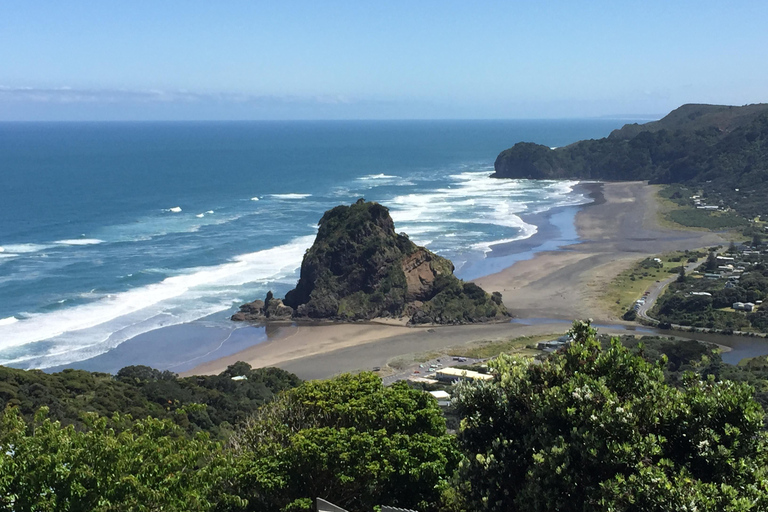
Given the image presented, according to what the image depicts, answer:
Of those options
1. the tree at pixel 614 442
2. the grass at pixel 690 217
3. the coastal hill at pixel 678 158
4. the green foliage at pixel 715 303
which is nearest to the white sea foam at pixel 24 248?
the green foliage at pixel 715 303

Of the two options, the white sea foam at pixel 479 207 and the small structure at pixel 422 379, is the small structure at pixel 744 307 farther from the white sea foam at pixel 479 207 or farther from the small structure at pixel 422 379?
the white sea foam at pixel 479 207

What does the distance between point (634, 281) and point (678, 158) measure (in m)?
83.6

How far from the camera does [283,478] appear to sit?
15500mm


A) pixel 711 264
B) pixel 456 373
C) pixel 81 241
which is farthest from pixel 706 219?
pixel 81 241

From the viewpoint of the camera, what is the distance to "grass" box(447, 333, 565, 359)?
A: 145 feet

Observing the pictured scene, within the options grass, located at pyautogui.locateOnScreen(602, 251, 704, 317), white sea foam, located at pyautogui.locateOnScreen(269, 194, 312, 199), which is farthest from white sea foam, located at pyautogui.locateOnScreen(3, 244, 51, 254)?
grass, located at pyautogui.locateOnScreen(602, 251, 704, 317)

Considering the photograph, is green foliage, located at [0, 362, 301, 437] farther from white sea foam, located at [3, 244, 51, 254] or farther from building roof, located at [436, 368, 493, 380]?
white sea foam, located at [3, 244, 51, 254]

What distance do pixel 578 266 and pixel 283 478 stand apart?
5510 cm

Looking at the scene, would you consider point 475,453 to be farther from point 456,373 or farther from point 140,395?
point 456,373

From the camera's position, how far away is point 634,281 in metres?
61.5

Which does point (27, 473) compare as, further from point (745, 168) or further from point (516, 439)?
point (745, 168)

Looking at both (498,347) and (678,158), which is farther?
(678,158)

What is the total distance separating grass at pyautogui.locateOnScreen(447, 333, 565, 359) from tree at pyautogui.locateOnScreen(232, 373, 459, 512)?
26345 millimetres

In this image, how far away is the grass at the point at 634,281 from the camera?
55.4 meters
